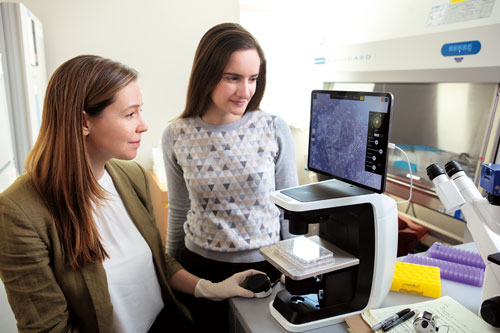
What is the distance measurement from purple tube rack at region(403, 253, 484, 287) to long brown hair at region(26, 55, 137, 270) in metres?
1.02

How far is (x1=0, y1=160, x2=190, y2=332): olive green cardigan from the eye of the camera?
0.88 meters

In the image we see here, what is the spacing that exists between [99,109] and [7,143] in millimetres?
755

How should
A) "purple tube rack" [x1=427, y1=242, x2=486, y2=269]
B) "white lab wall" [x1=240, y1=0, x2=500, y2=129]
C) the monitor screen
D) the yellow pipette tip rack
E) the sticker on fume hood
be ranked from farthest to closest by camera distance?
1. "white lab wall" [x1=240, y1=0, x2=500, y2=129]
2. the sticker on fume hood
3. "purple tube rack" [x1=427, y1=242, x2=486, y2=269]
4. the yellow pipette tip rack
5. the monitor screen

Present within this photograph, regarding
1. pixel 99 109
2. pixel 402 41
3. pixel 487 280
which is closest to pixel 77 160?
pixel 99 109

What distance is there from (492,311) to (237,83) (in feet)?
3.09

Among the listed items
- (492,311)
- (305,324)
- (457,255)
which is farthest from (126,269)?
(457,255)

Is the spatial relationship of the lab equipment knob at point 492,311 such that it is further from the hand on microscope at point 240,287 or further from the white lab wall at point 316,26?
the white lab wall at point 316,26

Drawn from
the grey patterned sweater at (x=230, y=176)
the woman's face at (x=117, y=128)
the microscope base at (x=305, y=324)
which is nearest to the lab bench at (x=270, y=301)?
the microscope base at (x=305, y=324)

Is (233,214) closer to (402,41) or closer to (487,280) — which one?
(487,280)

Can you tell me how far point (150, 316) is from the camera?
1142 millimetres

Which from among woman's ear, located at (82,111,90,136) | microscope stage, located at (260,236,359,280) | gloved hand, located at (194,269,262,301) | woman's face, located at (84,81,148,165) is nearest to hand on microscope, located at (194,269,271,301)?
gloved hand, located at (194,269,262,301)

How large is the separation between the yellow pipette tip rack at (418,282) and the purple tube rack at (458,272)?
0.06 m

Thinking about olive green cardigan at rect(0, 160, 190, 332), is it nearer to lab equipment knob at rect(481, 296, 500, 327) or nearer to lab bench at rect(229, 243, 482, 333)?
lab bench at rect(229, 243, 482, 333)

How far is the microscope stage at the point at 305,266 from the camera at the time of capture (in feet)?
2.81
